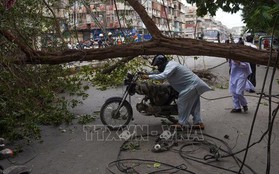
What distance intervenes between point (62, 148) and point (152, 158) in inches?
63.5

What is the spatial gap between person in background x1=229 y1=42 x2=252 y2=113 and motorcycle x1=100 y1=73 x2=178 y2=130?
181 centimetres

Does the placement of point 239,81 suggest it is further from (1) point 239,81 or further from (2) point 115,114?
(2) point 115,114

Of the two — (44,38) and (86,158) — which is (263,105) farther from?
(44,38)

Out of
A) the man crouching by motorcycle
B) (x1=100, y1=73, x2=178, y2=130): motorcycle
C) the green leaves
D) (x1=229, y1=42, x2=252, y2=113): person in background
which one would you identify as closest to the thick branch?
the green leaves

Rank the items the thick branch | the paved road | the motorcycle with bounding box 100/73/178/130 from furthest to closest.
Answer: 1. the motorcycle with bounding box 100/73/178/130
2. the paved road
3. the thick branch

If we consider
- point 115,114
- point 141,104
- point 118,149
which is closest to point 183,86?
point 141,104

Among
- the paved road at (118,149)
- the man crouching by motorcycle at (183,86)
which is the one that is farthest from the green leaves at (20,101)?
the man crouching by motorcycle at (183,86)

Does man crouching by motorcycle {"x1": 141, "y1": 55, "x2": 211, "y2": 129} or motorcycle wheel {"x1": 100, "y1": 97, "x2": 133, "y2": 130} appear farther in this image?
motorcycle wheel {"x1": 100, "y1": 97, "x2": 133, "y2": 130}

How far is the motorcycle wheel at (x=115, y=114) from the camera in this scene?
19.2 ft

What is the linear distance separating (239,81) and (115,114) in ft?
9.83

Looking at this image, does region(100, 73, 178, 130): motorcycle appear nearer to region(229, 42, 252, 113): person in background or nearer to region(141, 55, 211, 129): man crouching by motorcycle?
region(141, 55, 211, 129): man crouching by motorcycle

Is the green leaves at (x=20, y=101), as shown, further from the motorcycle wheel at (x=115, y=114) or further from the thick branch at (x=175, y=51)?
the motorcycle wheel at (x=115, y=114)

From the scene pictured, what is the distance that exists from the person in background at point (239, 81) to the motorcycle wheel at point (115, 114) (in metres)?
2.62

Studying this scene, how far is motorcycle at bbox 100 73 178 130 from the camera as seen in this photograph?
5758 mm
